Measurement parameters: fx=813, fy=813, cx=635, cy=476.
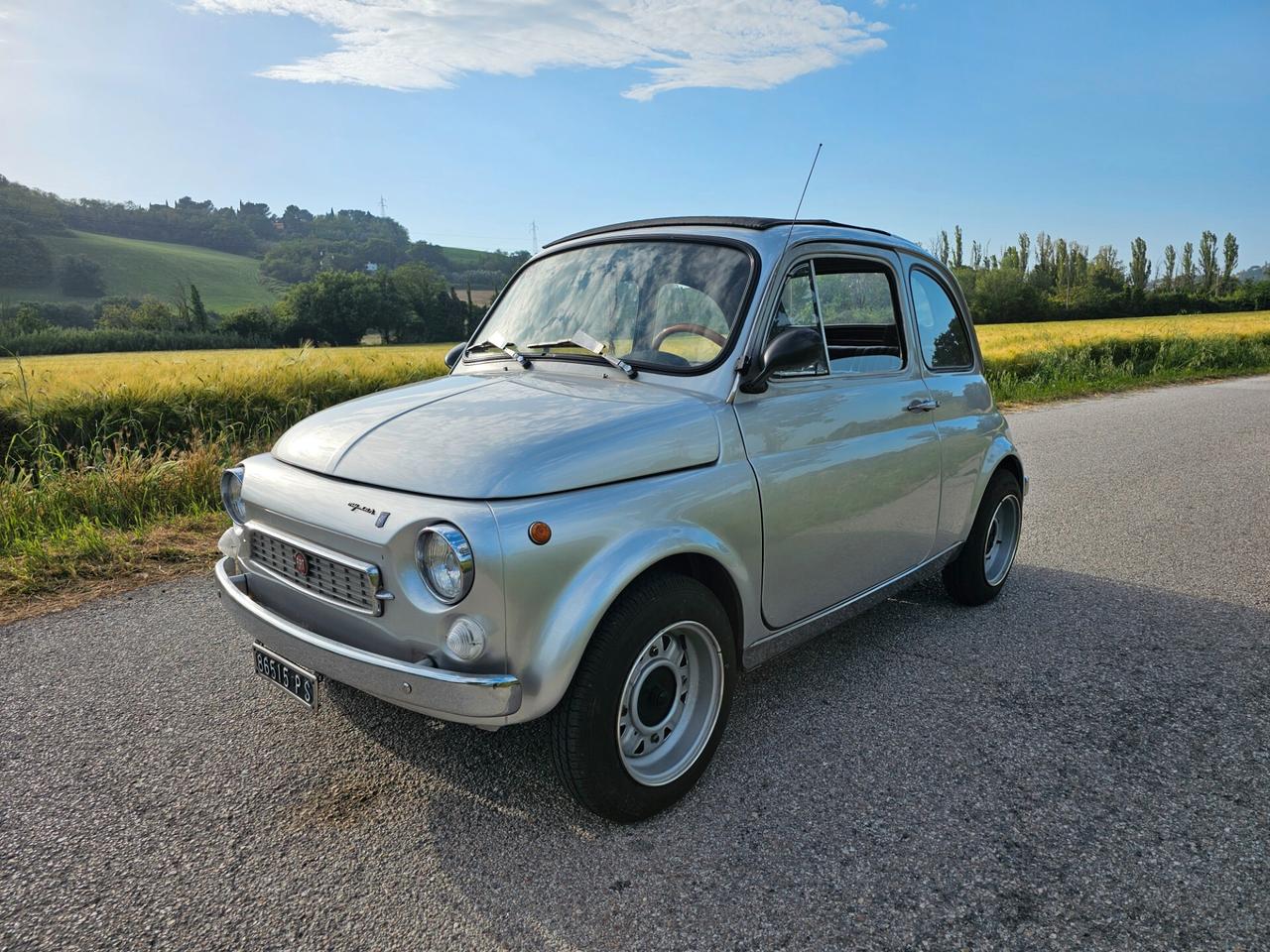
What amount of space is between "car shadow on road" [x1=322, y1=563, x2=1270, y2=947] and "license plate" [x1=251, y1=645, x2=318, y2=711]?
1.65 feet

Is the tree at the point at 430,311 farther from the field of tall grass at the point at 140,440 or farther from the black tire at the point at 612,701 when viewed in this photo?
the black tire at the point at 612,701

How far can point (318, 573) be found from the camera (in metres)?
2.59

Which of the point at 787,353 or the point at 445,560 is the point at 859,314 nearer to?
the point at 787,353

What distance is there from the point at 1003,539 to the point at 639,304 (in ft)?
9.39

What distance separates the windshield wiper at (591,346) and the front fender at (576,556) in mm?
648

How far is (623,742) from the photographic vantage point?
2.68 metres

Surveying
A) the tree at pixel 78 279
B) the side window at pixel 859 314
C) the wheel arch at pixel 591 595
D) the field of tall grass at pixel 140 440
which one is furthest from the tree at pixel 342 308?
the tree at pixel 78 279

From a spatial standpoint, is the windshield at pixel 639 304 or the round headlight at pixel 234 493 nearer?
the round headlight at pixel 234 493

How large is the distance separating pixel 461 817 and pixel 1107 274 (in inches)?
3388

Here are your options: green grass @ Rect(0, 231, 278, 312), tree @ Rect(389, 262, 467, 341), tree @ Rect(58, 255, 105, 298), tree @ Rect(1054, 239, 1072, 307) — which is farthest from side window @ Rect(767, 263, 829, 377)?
tree @ Rect(1054, 239, 1072, 307)

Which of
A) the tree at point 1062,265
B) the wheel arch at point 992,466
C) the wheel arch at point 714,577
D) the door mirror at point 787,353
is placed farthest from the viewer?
the tree at point 1062,265

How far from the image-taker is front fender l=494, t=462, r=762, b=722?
2.24m

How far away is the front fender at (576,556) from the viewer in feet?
7.34

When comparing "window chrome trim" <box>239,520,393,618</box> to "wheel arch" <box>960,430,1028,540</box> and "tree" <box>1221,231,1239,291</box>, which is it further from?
"tree" <box>1221,231,1239,291</box>
